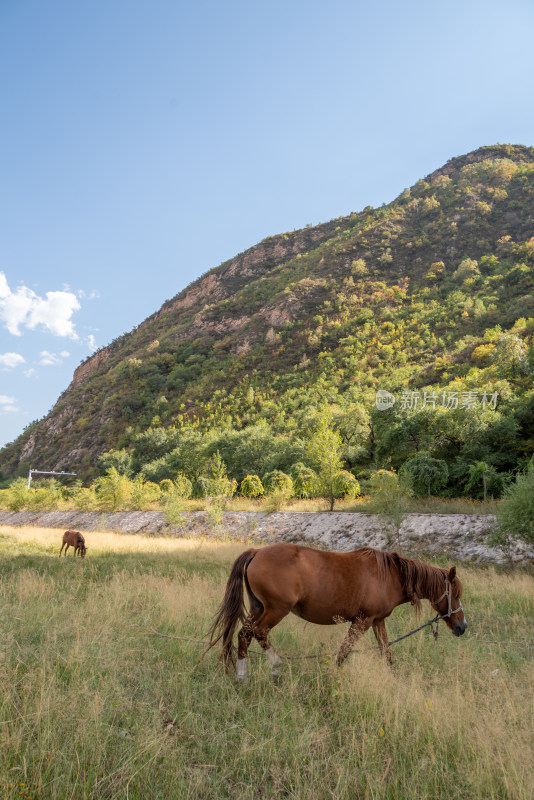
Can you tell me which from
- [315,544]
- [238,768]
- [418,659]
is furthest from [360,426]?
[238,768]

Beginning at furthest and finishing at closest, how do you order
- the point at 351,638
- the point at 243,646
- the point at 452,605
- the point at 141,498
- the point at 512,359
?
the point at 512,359
the point at 141,498
the point at 452,605
the point at 351,638
the point at 243,646

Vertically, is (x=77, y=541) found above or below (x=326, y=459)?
below

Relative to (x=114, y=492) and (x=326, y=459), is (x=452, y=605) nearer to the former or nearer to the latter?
(x=326, y=459)

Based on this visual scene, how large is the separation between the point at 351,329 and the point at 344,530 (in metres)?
63.5

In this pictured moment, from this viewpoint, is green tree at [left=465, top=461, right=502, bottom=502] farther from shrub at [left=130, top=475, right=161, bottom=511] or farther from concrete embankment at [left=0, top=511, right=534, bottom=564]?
shrub at [left=130, top=475, right=161, bottom=511]

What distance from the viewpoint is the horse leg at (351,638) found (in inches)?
171

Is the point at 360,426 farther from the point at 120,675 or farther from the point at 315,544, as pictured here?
the point at 120,675

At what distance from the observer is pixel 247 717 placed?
329cm

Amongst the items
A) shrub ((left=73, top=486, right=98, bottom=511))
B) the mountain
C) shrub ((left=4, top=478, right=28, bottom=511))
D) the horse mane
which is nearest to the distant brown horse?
the horse mane

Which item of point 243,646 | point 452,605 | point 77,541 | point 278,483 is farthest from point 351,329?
point 243,646

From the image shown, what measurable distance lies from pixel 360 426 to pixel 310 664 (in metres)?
36.6

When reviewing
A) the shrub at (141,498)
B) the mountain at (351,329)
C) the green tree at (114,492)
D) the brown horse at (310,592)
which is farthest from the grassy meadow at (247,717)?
the mountain at (351,329)

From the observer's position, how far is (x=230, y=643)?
170 inches

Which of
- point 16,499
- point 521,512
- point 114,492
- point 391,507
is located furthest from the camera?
Result: point 16,499
